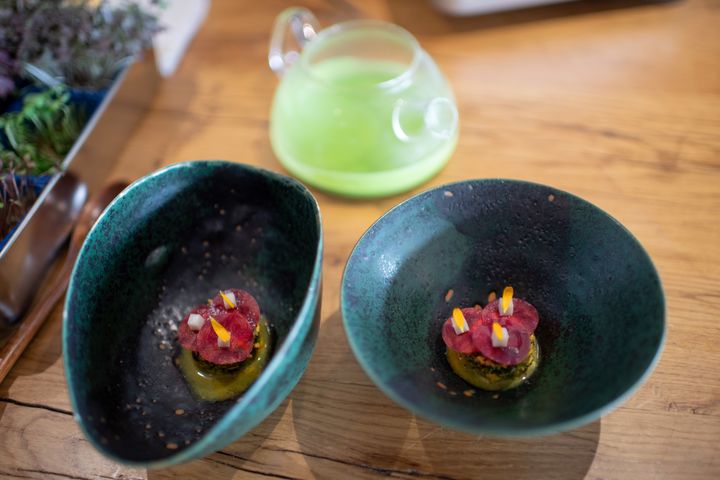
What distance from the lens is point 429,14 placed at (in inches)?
50.8

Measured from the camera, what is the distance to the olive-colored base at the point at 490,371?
710 mm

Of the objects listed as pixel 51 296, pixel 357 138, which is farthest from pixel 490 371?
pixel 51 296

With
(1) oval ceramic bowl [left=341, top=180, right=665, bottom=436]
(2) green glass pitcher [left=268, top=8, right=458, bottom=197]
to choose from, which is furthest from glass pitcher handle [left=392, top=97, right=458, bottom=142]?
(1) oval ceramic bowl [left=341, top=180, right=665, bottom=436]

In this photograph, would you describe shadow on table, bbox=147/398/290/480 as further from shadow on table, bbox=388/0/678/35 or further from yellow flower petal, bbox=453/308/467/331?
shadow on table, bbox=388/0/678/35

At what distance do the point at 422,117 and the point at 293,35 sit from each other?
39 cm

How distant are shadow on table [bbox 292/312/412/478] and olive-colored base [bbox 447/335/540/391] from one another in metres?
0.08

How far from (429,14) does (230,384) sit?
2.81 ft

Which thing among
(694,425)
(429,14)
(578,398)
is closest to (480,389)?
(578,398)

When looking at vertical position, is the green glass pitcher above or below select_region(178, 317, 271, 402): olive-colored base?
above

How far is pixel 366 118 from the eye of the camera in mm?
946

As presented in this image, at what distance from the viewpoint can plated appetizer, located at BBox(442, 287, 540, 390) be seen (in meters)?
0.70

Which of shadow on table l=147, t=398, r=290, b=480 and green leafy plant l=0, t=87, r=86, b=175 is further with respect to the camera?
green leafy plant l=0, t=87, r=86, b=175

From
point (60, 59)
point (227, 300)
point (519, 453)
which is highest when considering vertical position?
point (60, 59)

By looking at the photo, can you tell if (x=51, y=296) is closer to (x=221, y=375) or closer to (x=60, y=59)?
(x=221, y=375)
